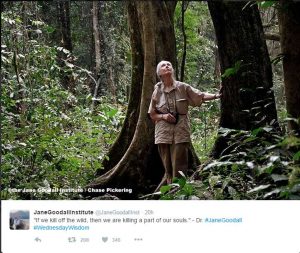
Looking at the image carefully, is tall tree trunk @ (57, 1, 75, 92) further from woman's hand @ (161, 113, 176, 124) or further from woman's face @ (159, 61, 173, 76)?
woman's hand @ (161, 113, 176, 124)

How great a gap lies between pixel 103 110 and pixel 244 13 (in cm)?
137

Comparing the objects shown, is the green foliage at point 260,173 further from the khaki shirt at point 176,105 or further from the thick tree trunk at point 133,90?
the thick tree trunk at point 133,90

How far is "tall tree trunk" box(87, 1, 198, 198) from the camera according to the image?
9.46ft
